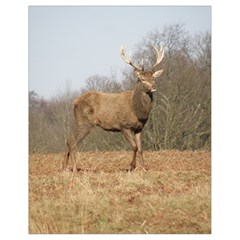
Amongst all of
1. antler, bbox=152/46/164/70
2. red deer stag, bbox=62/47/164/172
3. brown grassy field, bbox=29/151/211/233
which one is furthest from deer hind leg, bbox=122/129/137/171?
antler, bbox=152/46/164/70

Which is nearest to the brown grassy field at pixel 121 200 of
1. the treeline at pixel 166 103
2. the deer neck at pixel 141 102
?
the treeline at pixel 166 103

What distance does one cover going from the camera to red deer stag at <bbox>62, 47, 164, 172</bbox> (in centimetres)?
907

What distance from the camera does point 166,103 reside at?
1050 cm

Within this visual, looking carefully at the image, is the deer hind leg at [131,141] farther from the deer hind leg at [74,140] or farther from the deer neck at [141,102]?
the deer hind leg at [74,140]

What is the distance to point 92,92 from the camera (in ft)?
30.9

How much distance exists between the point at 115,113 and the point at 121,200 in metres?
2.51

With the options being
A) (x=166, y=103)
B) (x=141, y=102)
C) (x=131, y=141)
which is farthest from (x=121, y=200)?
(x=166, y=103)

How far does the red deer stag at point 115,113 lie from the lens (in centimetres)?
907

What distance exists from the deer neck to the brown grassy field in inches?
35.0

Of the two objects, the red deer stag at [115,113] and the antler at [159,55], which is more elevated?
the antler at [159,55]

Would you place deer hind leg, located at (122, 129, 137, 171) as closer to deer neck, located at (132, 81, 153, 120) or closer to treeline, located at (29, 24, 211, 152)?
deer neck, located at (132, 81, 153, 120)

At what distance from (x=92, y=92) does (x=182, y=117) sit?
76.9 inches

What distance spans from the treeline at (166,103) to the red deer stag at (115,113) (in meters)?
0.16
